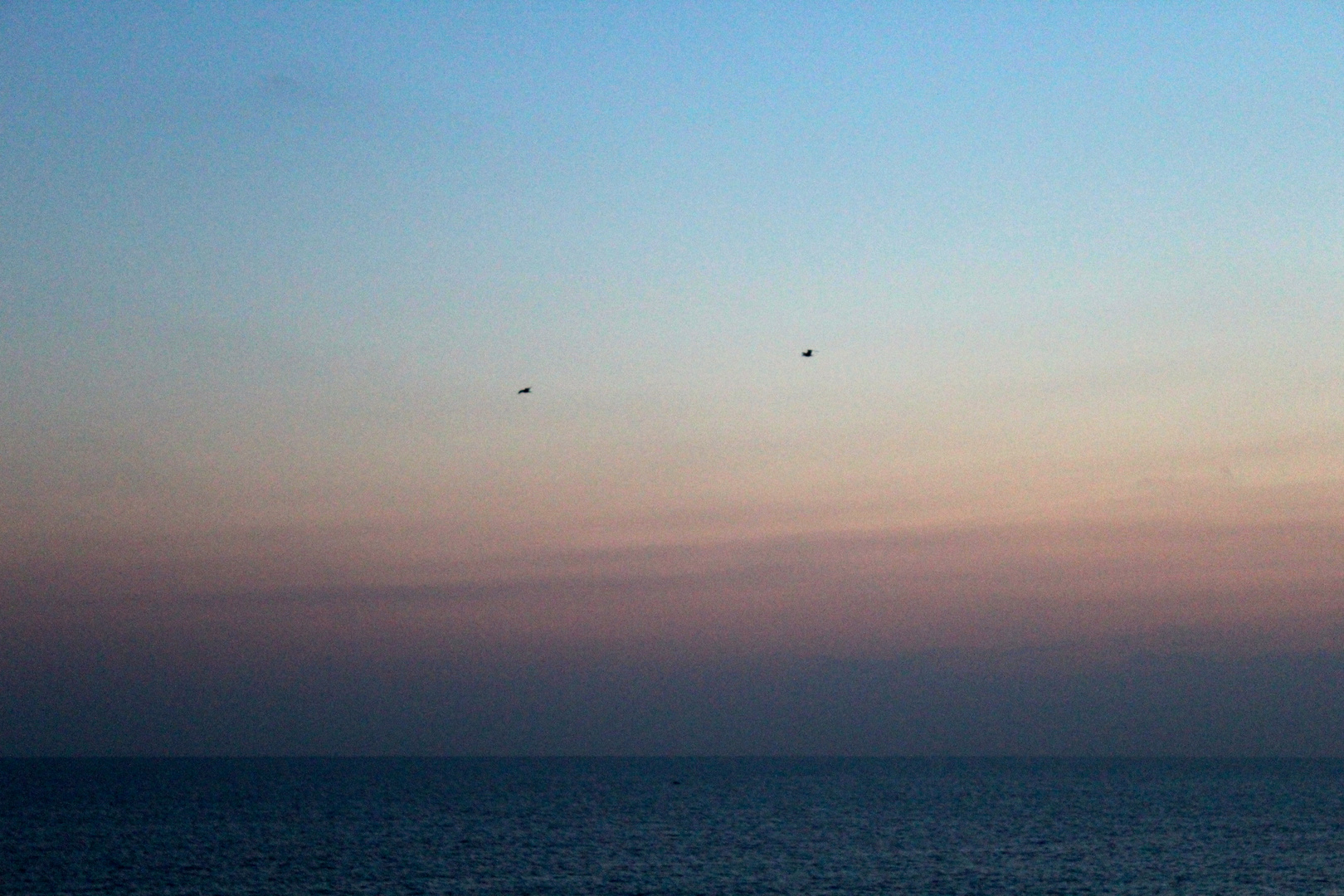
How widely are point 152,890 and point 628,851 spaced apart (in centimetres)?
3939

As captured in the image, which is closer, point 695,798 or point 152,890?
point 152,890

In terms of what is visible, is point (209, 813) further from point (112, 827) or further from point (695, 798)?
point (695, 798)

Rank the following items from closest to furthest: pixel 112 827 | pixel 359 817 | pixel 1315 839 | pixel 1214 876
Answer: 1. pixel 1214 876
2. pixel 1315 839
3. pixel 112 827
4. pixel 359 817

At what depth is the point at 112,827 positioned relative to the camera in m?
133

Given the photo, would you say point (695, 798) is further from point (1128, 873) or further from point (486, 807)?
point (1128, 873)

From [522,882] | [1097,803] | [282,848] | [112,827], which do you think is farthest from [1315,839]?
[112,827]

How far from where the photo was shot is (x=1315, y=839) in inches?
4877

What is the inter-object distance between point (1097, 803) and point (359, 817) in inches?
4122

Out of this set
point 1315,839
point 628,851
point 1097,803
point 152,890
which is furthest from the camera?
point 1097,803

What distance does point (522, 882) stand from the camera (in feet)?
285

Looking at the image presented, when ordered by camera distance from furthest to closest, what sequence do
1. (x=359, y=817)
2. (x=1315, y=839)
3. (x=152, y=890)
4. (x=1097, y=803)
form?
(x=1097, y=803) → (x=359, y=817) → (x=1315, y=839) → (x=152, y=890)

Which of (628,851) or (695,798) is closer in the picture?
(628,851)

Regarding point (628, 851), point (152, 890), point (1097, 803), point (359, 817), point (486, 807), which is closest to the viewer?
point (152, 890)

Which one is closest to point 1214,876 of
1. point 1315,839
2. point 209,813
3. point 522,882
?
point 1315,839
